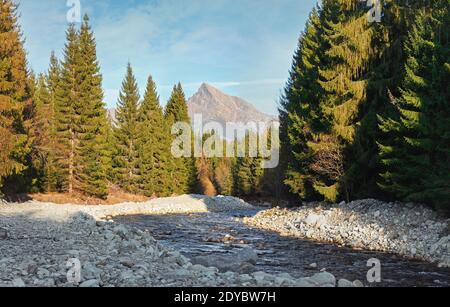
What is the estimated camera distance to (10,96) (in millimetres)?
24109

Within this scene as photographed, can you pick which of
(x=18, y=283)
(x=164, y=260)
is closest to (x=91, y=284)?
(x=18, y=283)

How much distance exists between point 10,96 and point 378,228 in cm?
2306

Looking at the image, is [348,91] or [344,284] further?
[348,91]

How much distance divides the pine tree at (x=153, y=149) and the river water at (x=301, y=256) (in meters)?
26.6

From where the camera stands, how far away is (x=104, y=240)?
513 inches

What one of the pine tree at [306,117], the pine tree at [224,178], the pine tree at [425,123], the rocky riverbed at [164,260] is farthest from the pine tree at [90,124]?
the pine tree at [224,178]

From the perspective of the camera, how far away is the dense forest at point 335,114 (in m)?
15.6

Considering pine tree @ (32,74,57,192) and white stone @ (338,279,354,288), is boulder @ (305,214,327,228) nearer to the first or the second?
white stone @ (338,279,354,288)

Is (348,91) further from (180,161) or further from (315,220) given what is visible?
(180,161)

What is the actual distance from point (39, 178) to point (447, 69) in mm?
32240

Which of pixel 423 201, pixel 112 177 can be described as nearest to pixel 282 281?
pixel 423 201

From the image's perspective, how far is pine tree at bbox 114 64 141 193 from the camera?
44.8m

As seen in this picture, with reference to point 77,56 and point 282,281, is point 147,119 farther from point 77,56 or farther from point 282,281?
point 282,281

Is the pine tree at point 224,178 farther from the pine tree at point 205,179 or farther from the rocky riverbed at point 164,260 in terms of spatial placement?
the rocky riverbed at point 164,260
